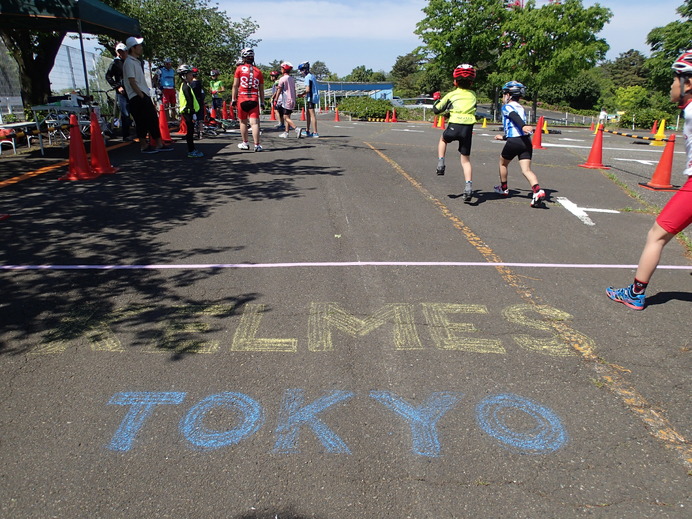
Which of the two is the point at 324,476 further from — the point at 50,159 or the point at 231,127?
Result: the point at 231,127

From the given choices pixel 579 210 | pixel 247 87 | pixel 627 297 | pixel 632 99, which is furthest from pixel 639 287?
pixel 632 99

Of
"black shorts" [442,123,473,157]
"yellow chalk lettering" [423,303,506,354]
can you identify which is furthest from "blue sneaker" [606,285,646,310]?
"black shorts" [442,123,473,157]

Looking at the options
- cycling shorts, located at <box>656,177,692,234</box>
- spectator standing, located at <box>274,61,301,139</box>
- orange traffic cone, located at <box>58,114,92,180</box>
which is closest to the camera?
cycling shorts, located at <box>656,177,692,234</box>

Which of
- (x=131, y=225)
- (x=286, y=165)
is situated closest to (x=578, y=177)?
(x=286, y=165)

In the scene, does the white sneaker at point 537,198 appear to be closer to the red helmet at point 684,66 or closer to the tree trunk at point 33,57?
the red helmet at point 684,66

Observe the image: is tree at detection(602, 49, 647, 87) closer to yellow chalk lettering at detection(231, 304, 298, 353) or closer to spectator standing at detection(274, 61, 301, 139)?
spectator standing at detection(274, 61, 301, 139)

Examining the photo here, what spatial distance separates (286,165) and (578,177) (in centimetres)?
596

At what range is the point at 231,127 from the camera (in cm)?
1995

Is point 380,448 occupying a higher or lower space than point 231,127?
lower

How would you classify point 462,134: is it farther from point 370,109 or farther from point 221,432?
point 370,109

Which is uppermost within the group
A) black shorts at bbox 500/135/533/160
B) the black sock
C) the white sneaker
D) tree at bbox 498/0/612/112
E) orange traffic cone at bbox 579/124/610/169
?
tree at bbox 498/0/612/112

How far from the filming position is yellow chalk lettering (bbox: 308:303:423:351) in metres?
3.69

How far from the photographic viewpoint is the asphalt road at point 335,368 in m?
2.40

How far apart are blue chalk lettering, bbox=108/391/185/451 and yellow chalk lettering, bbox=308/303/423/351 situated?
0.99m
